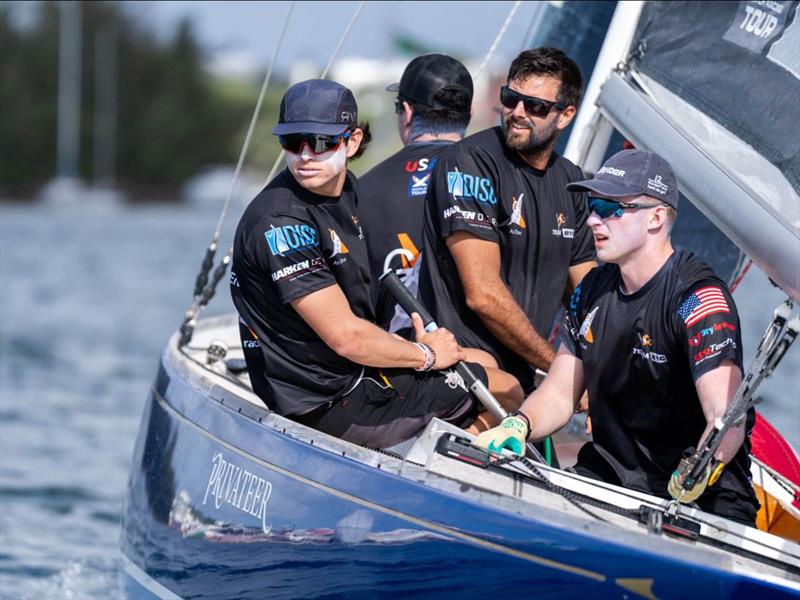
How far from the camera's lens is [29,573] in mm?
6855

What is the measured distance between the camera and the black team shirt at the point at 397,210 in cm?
509

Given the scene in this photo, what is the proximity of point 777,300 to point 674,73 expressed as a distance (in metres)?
18.5

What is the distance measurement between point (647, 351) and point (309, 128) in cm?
118

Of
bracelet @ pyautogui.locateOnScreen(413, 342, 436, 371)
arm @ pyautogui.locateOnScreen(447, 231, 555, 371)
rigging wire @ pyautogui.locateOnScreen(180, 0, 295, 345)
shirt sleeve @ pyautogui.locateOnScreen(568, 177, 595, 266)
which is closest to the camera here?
bracelet @ pyautogui.locateOnScreen(413, 342, 436, 371)

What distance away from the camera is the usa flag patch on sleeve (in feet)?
12.8

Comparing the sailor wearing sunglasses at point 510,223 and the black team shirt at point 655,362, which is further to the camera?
the sailor wearing sunglasses at point 510,223

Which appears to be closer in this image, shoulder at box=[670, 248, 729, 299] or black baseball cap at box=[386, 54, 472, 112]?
shoulder at box=[670, 248, 729, 299]

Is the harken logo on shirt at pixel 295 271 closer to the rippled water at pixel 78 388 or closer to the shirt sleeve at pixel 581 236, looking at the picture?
the shirt sleeve at pixel 581 236

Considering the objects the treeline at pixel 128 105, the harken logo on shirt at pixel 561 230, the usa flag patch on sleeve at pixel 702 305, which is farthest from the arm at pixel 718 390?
the treeline at pixel 128 105

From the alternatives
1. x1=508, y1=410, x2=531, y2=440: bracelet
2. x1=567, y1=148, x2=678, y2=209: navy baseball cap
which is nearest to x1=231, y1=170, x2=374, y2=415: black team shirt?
x1=508, y1=410, x2=531, y2=440: bracelet

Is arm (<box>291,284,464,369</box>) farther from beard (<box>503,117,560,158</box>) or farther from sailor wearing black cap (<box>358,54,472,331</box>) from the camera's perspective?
beard (<box>503,117,560,158</box>)

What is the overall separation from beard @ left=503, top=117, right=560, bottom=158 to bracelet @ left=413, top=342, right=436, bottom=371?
0.85 m

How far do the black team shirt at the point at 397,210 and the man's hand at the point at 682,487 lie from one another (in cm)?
152

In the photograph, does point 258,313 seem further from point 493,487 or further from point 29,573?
point 29,573
